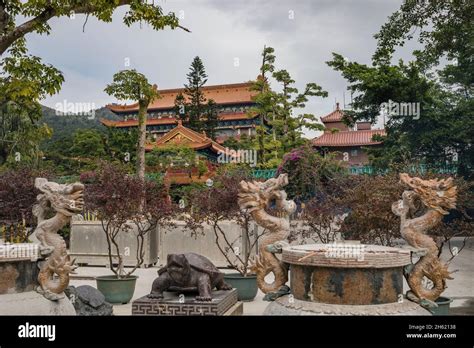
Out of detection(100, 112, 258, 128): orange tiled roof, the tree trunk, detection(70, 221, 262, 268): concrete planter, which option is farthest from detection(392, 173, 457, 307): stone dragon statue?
detection(100, 112, 258, 128): orange tiled roof

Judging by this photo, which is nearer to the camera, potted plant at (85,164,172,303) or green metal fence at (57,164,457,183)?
potted plant at (85,164,172,303)

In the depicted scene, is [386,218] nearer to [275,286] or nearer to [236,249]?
[275,286]

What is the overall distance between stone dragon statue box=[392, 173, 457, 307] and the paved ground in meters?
2.84

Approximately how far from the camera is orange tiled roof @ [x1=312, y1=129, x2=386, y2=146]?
24.8m

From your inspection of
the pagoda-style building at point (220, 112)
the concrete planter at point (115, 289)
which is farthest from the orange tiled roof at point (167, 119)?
the concrete planter at point (115, 289)

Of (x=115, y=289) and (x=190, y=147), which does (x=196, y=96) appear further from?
(x=115, y=289)

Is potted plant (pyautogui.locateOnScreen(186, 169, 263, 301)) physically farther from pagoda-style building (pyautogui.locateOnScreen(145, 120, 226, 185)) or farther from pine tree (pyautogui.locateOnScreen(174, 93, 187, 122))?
pine tree (pyautogui.locateOnScreen(174, 93, 187, 122))

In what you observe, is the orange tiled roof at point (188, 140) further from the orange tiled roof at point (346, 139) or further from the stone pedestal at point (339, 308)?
the stone pedestal at point (339, 308)

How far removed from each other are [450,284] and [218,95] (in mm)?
26079

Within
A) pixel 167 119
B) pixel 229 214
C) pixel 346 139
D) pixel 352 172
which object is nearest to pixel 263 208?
pixel 229 214

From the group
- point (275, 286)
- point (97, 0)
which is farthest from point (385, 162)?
point (275, 286)

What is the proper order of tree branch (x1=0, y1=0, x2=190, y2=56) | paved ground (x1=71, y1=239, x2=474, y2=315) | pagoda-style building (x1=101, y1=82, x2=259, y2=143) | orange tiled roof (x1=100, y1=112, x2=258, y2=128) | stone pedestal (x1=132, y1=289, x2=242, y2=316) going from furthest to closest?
pagoda-style building (x1=101, y1=82, x2=259, y2=143) < orange tiled roof (x1=100, y1=112, x2=258, y2=128) < paved ground (x1=71, y1=239, x2=474, y2=315) < tree branch (x1=0, y1=0, x2=190, y2=56) < stone pedestal (x1=132, y1=289, x2=242, y2=316)

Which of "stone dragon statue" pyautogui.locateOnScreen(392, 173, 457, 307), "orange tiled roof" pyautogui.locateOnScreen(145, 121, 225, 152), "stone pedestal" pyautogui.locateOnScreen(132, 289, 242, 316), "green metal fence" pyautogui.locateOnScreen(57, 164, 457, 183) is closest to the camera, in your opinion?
"stone dragon statue" pyautogui.locateOnScreen(392, 173, 457, 307)
